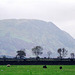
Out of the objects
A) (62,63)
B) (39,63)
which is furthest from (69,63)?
(39,63)

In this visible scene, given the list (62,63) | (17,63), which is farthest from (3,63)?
(62,63)

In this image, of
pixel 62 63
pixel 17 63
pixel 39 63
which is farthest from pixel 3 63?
pixel 62 63

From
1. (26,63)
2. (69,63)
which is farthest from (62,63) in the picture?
(26,63)

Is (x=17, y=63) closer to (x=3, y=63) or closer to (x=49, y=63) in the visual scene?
(x=3, y=63)

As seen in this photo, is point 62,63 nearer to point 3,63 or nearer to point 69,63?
point 69,63

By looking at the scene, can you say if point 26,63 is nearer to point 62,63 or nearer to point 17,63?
point 17,63

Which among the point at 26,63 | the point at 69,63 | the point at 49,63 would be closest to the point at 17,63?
the point at 26,63

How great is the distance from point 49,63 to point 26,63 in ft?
22.8

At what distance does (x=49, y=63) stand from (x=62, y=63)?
3902mm

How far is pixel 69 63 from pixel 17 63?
15.5 metres

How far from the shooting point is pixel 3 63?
3324 inches

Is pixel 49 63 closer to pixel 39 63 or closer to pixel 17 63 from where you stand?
pixel 39 63

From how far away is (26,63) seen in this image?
85.6 meters

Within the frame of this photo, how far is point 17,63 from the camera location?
84375mm
